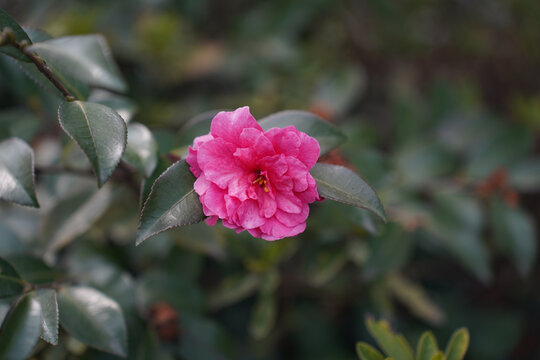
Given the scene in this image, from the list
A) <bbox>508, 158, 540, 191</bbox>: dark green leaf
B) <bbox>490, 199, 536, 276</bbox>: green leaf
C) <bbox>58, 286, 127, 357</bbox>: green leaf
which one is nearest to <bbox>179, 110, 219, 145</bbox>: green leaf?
<bbox>58, 286, 127, 357</bbox>: green leaf

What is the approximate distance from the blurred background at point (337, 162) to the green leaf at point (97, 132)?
0.52 ft

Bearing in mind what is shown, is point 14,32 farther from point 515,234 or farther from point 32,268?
point 515,234

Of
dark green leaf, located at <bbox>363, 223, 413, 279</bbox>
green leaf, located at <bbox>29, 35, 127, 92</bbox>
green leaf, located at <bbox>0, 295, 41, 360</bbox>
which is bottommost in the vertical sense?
dark green leaf, located at <bbox>363, 223, 413, 279</bbox>

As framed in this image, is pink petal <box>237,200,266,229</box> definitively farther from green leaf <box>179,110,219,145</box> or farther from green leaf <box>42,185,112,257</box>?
green leaf <box>42,185,112,257</box>

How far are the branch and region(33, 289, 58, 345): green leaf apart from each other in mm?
334

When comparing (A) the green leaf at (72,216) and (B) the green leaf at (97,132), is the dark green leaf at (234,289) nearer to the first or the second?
(A) the green leaf at (72,216)

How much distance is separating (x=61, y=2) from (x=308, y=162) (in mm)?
1640

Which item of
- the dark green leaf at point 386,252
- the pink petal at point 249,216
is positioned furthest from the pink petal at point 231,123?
the dark green leaf at point 386,252

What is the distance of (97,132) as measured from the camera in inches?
27.1

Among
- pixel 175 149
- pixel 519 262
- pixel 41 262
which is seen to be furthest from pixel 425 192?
pixel 41 262

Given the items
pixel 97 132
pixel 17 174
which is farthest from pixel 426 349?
pixel 17 174

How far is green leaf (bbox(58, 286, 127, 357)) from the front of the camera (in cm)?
82

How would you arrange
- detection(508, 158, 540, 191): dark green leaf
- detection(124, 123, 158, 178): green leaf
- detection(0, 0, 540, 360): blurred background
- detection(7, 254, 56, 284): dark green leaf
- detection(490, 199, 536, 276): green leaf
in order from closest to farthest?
detection(124, 123, 158, 178): green leaf < detection(7, 254, 56, 284): dark green leaf < detection(0, 0, 540, 360): blurred background < detection(490, 199, 536, 276): green leaf < detection(508, 158, 540, 191): dark green leaf

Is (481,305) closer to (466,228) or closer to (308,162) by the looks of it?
(466,228)
